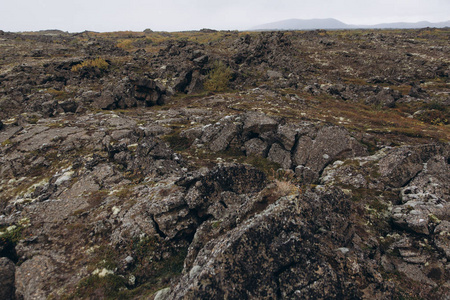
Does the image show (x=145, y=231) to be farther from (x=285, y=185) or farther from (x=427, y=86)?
(x=427, y=86)

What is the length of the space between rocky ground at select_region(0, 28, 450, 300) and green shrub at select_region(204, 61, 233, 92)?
648cm

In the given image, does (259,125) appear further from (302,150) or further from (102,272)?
(102,272)

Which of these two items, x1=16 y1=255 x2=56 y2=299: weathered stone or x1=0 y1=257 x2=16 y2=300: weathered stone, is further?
x1=0 y1=257 x2=16 y2=300: weathered stone

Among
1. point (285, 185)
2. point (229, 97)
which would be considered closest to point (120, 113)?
point (229, 97)

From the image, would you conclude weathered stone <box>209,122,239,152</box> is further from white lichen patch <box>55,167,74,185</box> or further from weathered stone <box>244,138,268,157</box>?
white lichen patch <box>55,167,74,185</box>

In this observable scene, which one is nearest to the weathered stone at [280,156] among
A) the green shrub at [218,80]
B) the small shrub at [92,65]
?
the green shrub at [218,80]

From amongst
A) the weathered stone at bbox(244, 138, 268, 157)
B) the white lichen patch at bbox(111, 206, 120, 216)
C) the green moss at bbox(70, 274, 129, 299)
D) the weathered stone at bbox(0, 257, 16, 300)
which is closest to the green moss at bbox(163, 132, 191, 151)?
the weathered stone at bbox(244, 138, 268, 157)

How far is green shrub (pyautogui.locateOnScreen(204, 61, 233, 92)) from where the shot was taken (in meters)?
38.1

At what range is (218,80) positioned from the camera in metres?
38.5

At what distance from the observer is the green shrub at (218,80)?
125ft

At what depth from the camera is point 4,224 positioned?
442 inches

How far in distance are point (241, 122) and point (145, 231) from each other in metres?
13.9

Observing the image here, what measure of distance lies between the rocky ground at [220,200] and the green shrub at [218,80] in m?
6.48

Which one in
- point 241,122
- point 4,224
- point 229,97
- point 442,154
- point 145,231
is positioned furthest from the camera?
point 229,97
